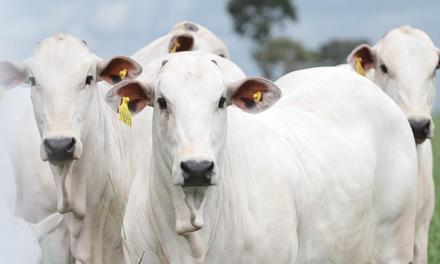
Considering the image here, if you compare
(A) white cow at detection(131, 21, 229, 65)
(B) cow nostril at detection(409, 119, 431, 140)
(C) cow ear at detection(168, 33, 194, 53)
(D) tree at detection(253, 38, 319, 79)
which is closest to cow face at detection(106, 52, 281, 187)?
(B) cow nostril at detection(409, 119, 431, 140)

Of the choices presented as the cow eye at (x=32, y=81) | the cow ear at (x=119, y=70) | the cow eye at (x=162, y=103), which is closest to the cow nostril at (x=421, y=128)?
the cow ear at (x=119, y=70)

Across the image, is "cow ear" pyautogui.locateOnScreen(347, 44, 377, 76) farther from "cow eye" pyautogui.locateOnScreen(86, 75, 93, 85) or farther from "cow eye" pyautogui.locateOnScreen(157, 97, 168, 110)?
"cow eye" pyautogui.locateOnScreen(157, 97, 168, 110)

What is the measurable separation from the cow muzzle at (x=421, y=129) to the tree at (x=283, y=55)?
2988 inches

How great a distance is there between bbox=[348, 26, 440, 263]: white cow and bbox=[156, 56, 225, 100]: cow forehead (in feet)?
10.3

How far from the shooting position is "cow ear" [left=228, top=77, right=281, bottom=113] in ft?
20.4

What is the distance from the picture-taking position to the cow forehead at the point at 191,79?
5910 mm

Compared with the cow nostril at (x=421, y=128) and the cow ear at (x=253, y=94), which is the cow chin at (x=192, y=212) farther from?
the cow nostril at (x=421, y=128)

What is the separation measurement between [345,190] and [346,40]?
86.8m

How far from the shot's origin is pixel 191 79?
5984 mm

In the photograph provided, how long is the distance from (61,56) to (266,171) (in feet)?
5.32

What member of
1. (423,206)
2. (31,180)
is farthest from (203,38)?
(31,180)

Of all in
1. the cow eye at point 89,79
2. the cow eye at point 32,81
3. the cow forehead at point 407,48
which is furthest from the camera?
the cow forehead at point 407,48

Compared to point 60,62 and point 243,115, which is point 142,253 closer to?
point 243,115

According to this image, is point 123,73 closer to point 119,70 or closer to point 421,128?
point 119,70
